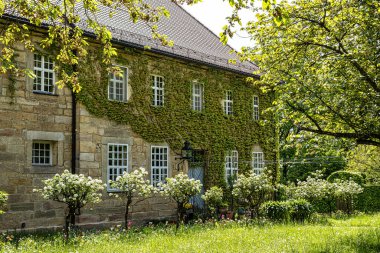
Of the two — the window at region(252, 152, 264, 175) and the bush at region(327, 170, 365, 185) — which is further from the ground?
the window at region(252, 152, 264, 175)

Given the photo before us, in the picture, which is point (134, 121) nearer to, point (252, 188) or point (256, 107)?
point (252, 188)

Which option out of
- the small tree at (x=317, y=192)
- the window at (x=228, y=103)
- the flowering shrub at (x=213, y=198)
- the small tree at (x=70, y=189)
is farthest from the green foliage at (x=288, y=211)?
the small tree at (x=70, y=189)

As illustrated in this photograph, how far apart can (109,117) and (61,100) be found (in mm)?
1826

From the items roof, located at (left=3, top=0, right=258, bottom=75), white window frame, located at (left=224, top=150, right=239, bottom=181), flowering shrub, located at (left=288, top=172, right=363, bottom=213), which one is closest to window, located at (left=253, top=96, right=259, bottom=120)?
roof, located at (left=3, top=0, right=258, bottom=75)

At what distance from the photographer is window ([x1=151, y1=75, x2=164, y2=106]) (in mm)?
17250

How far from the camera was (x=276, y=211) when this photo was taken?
607 inches

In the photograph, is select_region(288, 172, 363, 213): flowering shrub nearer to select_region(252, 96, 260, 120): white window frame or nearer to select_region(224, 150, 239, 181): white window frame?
select_region(224, 150, 239, 181): white window frame

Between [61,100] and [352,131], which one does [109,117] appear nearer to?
[61,100]

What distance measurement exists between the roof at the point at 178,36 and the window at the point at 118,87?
118cm

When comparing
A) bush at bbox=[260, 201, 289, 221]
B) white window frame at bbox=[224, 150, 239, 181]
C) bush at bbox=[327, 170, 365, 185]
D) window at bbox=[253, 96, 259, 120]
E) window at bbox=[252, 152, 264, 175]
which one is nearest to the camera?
bush at bbox=[260, 201, 289, 221]

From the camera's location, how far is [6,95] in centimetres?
1294

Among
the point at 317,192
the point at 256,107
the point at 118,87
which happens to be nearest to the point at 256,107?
the point at 256,107

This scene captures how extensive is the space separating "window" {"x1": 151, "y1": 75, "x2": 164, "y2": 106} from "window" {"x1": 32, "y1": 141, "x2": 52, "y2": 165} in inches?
180

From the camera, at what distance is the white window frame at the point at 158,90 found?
56.6ft
